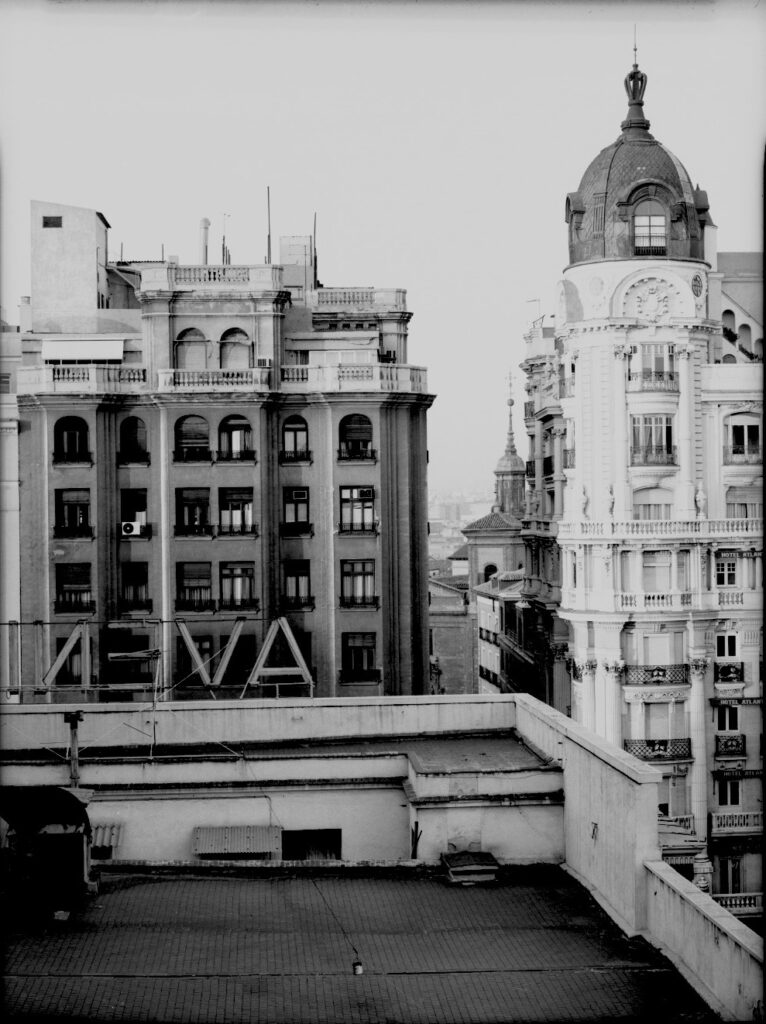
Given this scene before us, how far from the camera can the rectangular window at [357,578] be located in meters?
41.8

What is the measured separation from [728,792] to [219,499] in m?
19.1

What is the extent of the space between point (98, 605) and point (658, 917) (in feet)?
87.1

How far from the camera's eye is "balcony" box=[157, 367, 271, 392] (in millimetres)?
40781

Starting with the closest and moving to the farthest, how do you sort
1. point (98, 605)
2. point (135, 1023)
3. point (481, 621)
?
point (135, 1023)
point (98, 605)
point (481, 621)

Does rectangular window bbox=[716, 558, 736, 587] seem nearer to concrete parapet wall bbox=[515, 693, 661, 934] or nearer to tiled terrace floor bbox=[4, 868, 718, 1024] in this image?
concrete parapet wall bbox=[515, 693, 661, 934]

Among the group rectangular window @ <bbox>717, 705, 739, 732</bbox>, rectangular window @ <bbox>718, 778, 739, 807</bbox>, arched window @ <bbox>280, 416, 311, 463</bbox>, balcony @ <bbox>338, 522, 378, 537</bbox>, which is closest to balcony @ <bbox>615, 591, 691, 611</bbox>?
rectangular window @ <bbox>717, 705, 739, 732</bbox>

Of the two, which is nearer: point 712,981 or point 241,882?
point 712,981

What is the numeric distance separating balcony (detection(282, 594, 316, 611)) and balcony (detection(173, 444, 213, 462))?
4.99m

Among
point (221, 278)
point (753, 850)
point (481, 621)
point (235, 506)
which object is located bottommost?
point (753, 850)

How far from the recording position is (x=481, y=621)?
7681 cm

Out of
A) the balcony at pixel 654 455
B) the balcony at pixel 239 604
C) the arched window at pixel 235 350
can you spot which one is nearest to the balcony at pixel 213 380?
the arched window at pixel 235 350

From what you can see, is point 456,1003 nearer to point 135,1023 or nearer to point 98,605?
point 135,1023

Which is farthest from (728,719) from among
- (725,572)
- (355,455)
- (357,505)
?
(355,455)

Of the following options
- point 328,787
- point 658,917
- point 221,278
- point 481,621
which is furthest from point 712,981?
point 481,621
